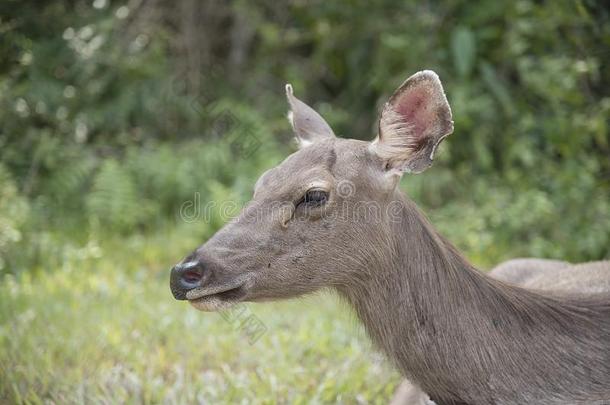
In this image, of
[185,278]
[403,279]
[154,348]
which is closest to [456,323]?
[403,279]

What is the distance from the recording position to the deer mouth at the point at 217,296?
310 centimetres

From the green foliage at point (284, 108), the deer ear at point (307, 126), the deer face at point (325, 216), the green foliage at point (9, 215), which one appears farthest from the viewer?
the green foliage at point (284, 108)

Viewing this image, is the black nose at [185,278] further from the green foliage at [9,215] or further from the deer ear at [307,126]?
the green foliage at [9,215]

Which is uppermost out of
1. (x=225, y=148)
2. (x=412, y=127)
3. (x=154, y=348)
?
(x=412, y=127)

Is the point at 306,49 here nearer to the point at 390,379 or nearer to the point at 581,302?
the point at 390,379

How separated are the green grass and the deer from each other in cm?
24

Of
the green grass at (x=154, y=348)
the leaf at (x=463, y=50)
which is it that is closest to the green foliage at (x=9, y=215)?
the green grass at (x=154, y=348)

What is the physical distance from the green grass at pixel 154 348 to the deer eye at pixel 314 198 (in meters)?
0.45

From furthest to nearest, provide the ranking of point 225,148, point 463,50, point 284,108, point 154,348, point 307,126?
point 284,108, point 225,148, point 463,50, point 154,348, point 307,126

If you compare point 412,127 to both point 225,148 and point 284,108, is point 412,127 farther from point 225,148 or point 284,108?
point 284,108

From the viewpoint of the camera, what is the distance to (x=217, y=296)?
316 centimetres

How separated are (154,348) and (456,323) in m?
2.39

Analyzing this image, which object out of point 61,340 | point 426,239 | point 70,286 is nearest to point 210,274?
point 426,239

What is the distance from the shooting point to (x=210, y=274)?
3.11m
